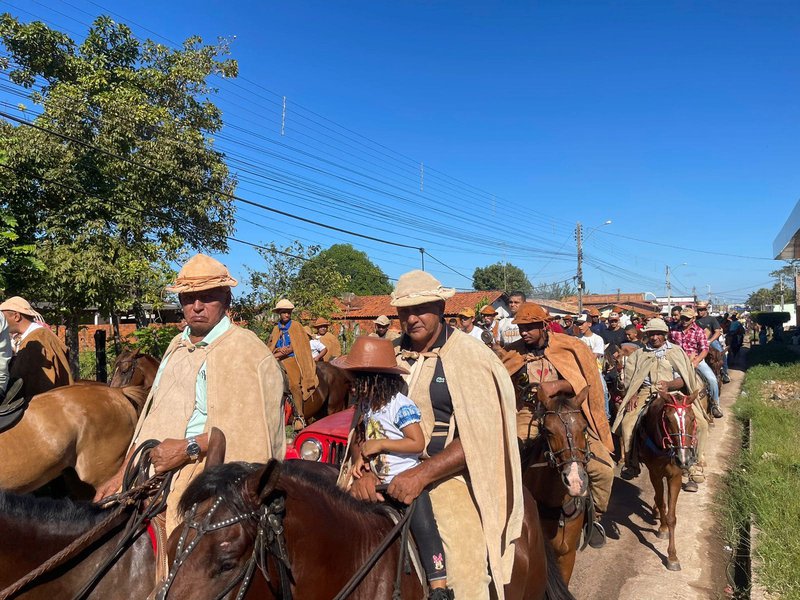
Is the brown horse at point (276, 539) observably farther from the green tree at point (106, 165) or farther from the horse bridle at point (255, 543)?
the green tree at point (106, 165)

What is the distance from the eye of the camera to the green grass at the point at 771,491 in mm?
5398

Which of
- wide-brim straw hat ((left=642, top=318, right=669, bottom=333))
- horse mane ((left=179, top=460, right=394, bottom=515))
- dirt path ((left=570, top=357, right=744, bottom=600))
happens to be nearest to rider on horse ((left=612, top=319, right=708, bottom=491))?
wide-brim straw hat ((left=642, top=318, right=669, bottom=333))

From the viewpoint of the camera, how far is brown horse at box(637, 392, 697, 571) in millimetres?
6402

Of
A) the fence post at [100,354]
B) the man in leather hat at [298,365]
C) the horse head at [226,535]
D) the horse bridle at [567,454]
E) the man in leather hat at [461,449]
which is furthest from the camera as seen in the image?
the fence post at [100,354]

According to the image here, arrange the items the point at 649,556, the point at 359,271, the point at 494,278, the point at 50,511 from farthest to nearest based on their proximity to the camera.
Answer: the point at 494,278 < the point at 359,271 < the point at 649,556 < the point at 50,511

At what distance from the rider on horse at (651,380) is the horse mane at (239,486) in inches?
222

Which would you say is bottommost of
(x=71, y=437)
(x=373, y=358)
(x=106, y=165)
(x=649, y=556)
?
(x=649, y=556)

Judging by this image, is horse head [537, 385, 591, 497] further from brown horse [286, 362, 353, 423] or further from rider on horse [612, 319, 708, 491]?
brown horse [286, 362, 353, 423]

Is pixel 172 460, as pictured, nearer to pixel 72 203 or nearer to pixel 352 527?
pixel 352 527

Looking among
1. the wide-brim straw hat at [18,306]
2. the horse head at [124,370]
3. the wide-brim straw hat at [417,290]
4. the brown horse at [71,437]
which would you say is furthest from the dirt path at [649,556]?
the wide-brim straw hat at [18,306]

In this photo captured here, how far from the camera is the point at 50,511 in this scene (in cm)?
284

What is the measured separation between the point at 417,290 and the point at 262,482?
4.09 ft

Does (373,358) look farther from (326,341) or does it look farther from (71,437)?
(326,341)

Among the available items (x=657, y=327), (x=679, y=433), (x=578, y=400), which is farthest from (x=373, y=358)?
(x=657, y=327)
